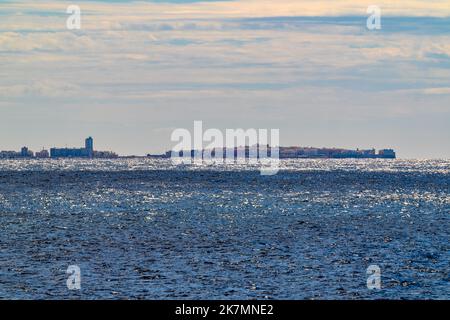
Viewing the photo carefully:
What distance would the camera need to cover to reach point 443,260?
52750mm

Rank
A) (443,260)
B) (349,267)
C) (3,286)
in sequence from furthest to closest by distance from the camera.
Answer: (443,260)
(349,267)
(3,286)

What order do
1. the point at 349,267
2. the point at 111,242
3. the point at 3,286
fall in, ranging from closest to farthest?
the point at 3,286 < the point at 349,267 < the point at 111,242

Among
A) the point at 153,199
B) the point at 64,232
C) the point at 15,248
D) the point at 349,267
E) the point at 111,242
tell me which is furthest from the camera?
the point at 153,199

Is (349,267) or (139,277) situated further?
(349,267)

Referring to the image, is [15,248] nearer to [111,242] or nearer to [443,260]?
[111,242]

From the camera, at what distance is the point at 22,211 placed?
319 feet

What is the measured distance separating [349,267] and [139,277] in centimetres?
1155
